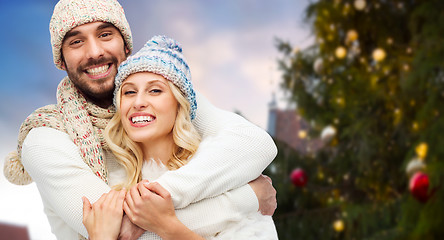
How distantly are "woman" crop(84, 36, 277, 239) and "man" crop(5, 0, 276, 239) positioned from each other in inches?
1.4

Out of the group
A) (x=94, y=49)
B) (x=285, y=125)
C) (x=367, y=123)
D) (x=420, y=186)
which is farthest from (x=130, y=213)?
(x=285, y=125)

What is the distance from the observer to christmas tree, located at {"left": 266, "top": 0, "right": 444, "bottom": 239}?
199 centimetres

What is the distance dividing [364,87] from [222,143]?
56.0 inches

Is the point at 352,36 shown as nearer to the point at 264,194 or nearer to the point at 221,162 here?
the point at 264,194

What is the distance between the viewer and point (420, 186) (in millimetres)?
1907

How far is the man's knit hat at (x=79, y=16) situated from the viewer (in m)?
1.27

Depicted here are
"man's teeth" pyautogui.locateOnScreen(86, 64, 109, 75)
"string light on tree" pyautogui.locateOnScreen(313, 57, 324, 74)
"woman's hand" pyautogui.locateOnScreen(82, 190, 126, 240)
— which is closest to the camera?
"woman's hand" pyautogui.locateOnScreen(82, 190, 126, 240)

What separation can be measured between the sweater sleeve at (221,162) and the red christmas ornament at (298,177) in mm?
1319

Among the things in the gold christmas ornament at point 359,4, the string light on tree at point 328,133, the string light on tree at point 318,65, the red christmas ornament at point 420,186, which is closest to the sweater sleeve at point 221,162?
the red christmas ornament at point 420,186

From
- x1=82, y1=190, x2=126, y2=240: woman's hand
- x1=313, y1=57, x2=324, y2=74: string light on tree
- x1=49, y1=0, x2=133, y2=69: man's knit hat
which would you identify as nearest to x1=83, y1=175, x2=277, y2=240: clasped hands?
x1=82, y1=190, x2=126, y2=240: woman's hand

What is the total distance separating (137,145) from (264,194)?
39 centimetres

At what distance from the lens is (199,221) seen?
1.09 metres

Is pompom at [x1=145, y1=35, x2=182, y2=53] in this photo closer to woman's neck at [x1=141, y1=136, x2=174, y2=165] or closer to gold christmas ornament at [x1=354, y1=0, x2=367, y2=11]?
woman's neck at [x1=141, y1=136, x2=174, y2=165]

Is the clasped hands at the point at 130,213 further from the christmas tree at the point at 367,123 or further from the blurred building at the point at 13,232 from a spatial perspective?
the blurred building at the point at 13,232
